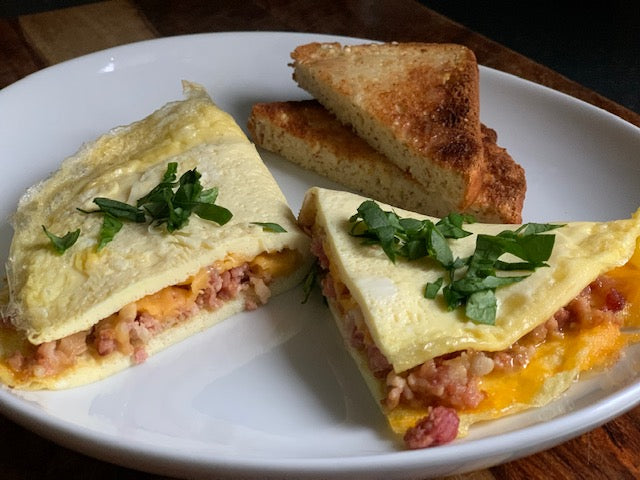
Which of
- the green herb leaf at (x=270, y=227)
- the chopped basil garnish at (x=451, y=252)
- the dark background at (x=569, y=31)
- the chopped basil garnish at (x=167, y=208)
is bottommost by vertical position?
the dark background at (x=569, y=31)

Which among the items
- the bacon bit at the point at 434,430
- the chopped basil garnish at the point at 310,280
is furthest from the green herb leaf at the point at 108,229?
the bacon bit at the point at 434,430

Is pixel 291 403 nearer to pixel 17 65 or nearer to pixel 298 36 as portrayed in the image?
pixel 298 36

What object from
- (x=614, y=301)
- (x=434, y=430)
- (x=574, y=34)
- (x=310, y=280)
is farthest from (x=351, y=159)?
(x=574, y=34)

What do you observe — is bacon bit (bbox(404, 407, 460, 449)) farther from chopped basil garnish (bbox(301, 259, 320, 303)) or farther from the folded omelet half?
chopped basil garnish (bbox(301, 259, 320, 303))

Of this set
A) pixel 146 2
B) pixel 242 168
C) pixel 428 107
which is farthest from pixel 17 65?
pixel 428 107

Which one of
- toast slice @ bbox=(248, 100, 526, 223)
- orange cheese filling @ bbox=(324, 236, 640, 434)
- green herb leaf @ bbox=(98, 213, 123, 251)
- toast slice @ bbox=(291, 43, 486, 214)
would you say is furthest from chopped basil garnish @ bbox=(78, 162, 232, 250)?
toast slice @ bbox=(291, 43, 486, 214)

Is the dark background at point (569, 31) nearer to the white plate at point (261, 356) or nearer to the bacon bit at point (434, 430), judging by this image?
the white plate at point (261, 356)

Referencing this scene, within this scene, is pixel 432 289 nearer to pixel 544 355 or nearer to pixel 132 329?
pixel 544 355
